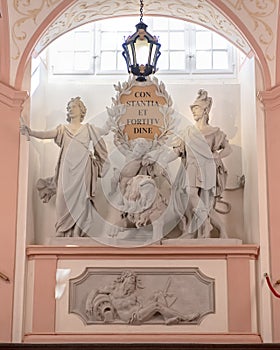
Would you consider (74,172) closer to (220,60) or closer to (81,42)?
(81,42)

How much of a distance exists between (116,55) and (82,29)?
0.54 meters

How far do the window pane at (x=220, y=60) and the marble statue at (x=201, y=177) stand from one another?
4.25ft

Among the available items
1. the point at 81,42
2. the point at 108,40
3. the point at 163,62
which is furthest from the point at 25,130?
the point at 163,62

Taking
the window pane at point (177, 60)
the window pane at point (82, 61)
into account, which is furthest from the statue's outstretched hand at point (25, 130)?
the window pane at point (177, 60)

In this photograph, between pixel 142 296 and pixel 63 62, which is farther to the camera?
pixel 63 62

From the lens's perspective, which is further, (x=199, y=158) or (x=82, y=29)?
(x=82, y=29)

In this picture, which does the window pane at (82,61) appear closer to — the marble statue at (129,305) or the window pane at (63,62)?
the window pane at (63,62)

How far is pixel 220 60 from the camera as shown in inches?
435

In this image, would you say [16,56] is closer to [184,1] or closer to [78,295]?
[184,1]

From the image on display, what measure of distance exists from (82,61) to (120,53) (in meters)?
0.47

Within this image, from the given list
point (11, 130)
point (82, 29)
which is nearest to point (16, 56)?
point (11, 130)

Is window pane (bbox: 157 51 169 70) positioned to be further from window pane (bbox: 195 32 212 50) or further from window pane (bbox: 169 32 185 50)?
window pane (bbox: 195 32 212 50)

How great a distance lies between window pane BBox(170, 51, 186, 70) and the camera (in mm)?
11039

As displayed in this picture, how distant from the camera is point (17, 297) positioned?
9.29 meters
